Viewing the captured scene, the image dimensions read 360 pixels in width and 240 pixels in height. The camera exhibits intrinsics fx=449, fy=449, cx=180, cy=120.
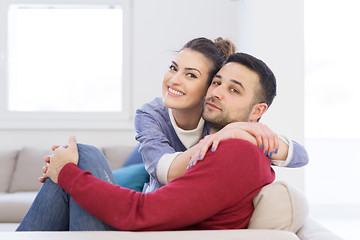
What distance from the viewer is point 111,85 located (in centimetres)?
504

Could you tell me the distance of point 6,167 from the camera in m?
4.25

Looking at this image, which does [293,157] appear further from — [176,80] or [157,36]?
[157,36]

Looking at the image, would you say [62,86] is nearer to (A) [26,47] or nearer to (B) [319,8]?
(A) [26,47]

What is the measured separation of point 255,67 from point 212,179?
63cm

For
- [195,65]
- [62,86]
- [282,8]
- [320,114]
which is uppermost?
[282,8]

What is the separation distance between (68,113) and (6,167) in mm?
895

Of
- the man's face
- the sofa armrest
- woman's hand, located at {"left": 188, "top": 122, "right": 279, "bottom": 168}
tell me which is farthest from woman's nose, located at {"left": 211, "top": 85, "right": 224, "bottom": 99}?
the sofa armrest

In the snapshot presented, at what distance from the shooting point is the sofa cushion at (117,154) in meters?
4.25

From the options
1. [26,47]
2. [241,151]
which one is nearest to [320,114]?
[26,47]

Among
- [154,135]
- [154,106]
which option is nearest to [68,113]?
[154,106]

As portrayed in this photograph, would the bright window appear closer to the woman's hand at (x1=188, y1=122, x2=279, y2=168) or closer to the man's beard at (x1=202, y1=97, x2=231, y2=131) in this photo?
the man's beard at (x1=202, y1=97, x2=231, y2=131)

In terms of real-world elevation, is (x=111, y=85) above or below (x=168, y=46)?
below

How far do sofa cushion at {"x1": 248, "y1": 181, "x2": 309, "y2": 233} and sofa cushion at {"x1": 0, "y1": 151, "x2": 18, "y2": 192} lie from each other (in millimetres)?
3358

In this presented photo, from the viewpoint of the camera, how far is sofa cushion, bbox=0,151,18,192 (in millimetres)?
4157
